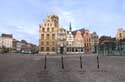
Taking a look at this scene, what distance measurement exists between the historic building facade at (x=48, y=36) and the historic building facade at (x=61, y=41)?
3004 millimetres

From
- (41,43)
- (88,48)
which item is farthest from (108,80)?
(88,48)

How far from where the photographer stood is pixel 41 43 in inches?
4995

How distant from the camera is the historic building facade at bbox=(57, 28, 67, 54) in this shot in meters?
130

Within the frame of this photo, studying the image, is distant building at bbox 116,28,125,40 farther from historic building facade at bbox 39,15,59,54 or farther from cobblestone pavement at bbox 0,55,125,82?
cobblestone pavement at bbox 0,55,125,82

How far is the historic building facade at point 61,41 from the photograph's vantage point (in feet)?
427

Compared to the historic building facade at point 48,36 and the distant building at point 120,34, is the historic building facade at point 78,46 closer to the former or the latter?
the historic building facade at point 48,36

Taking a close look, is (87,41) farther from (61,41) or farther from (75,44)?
(61,41)

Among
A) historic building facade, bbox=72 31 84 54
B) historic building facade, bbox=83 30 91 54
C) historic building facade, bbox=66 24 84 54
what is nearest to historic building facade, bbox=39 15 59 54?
historic building facade, bbox=66 24 84 54

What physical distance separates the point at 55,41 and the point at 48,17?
13.5m

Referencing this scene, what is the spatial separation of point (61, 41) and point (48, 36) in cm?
787

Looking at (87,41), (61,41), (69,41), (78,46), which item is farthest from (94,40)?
(61,41)

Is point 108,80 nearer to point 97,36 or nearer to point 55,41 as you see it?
point 55,41

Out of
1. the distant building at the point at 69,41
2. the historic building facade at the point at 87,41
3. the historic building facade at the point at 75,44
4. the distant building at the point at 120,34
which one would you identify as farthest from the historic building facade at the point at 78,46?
the distant building at the point at 120,34

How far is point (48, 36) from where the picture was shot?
422 feet
